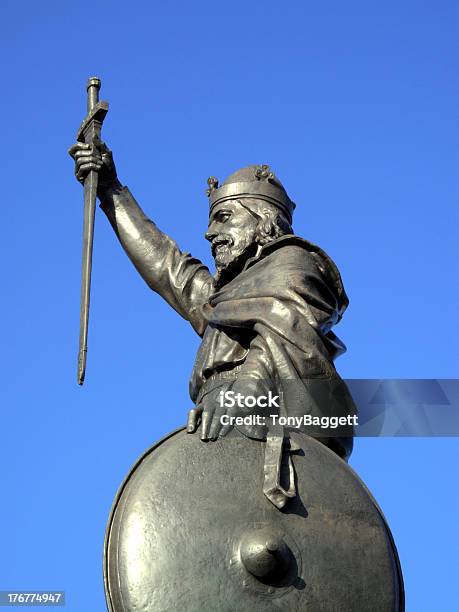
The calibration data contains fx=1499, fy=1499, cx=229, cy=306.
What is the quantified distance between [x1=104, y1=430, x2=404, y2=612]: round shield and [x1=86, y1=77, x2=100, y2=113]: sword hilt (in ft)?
12.5

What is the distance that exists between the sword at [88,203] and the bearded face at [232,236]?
0.94 m

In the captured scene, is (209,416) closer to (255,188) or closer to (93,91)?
(255,188)

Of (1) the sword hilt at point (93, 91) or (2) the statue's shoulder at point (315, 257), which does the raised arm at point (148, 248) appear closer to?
(1) the sword hilt at point (93, 91)

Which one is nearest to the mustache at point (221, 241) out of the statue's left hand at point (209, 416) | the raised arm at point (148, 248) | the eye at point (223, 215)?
the eye at point (223, 215)

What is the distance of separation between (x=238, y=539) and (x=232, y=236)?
3.28 metres

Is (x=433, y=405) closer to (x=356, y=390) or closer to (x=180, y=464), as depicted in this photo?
(x=356, y=390)

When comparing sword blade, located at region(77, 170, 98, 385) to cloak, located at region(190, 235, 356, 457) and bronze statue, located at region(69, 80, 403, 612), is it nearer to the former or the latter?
bronze statue, located at region(69, 80, 403, 612)

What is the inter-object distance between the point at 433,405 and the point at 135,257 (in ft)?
9.46

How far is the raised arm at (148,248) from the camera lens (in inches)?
474

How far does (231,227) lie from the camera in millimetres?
11609

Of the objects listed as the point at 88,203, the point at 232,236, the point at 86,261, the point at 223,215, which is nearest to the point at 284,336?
the point at 232,236

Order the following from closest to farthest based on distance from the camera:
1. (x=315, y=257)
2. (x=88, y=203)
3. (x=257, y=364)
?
(x=257, y=364), (x=315, y=257), (x=88, y=203)

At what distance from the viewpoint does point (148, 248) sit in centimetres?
1243

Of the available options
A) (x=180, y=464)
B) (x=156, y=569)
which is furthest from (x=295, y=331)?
(x=156, y=569)
